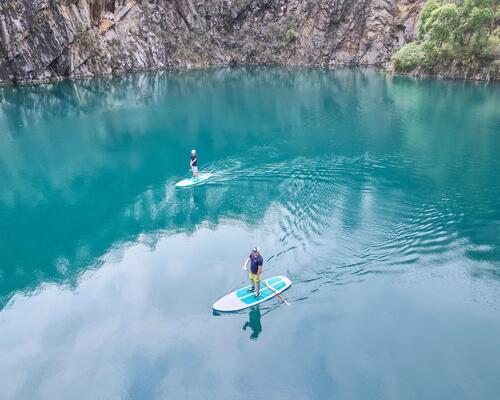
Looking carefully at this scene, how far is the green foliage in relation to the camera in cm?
6838

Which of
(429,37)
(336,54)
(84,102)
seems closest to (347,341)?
(84,102)

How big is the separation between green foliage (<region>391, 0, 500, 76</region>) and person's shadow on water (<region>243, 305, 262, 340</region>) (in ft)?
233

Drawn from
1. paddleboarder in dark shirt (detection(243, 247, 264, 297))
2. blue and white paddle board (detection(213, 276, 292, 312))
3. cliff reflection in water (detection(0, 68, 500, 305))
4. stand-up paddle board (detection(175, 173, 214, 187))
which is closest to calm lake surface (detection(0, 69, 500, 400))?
cliff reflection in water (detection(0, 68, 500, 305))

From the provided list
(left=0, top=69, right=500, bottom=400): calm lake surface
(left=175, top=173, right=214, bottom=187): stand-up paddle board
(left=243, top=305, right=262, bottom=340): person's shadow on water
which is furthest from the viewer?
(left=175, top=173, right=214, bottom=187): stand-up paddle board

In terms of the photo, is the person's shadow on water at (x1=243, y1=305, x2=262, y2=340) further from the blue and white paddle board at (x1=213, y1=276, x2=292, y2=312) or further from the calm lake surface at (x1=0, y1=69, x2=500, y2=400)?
the blue and white paddle board at (x1=213, y1=276, x2=292, y2=312)

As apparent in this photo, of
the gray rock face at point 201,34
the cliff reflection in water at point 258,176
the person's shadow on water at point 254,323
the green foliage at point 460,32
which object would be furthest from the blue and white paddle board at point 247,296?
the gray rock face at point 201,34

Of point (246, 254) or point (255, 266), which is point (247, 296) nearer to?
point (255, 266)

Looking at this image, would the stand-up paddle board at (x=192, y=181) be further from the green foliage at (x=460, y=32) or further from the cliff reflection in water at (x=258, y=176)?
the green foliage at (x=460, y=32)

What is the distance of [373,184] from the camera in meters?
30.8

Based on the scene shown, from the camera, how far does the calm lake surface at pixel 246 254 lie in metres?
15.5

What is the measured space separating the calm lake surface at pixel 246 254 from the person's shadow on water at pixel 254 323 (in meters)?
0.07

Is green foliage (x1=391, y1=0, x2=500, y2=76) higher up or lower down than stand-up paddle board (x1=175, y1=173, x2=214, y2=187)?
higher up

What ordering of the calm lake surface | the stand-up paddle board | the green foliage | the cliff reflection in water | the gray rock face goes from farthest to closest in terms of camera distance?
the gray rock face
the green foliage
the stand-up paddle board
the cliff reflection in water
the calm lake surface

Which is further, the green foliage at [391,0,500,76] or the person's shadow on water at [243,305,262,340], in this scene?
the green foliage at [391,0,500,76]
